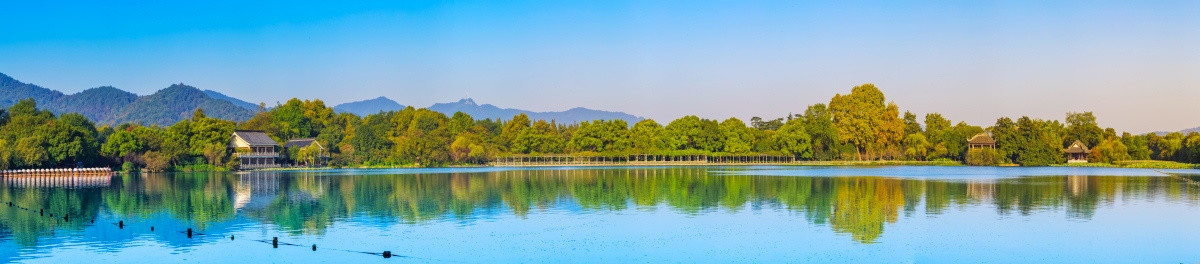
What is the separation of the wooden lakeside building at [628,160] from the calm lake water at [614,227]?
55755 millimetres

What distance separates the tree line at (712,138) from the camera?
8025 centimetres

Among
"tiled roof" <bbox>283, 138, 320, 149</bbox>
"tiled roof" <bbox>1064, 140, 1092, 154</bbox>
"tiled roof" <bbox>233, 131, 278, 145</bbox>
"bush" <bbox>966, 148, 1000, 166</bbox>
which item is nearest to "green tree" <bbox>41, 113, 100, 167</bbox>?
"tiled roof" <bbox>233, 131, 278, 145</bbox>

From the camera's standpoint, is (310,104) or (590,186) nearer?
(590,186)

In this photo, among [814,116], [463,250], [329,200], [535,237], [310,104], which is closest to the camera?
[463,250]

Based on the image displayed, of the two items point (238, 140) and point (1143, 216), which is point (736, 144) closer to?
point (238, 140)

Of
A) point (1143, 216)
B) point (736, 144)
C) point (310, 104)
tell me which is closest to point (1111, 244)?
point (1143, 216)

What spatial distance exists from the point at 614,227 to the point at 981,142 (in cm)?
7290

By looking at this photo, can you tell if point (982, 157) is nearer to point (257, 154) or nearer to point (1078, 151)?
point (1078, 151)

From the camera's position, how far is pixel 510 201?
30.5 m

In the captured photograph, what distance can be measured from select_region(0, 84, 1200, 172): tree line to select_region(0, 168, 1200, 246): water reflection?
38395 mm

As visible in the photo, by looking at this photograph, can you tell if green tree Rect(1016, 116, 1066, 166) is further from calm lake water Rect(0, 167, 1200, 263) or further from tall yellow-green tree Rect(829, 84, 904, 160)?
calm lake water Rect(0, 167, 1200, 263)

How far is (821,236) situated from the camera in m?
20.0

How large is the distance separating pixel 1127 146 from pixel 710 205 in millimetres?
74359

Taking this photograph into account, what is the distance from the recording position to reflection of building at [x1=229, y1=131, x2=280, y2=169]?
266 feet
